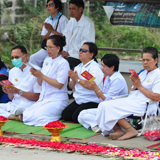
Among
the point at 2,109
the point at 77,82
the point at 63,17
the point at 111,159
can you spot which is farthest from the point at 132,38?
the point at 111,159

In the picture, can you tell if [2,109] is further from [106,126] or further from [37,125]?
[106,126]

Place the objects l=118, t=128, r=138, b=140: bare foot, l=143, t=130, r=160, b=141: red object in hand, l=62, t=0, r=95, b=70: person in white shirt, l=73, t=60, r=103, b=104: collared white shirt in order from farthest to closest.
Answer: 1. l=62, t=0, r=95, b=70: person in white shirt
2. l=73, t=60, r=103, b=104: collared white shirt
3. l=118, t=128, r=138, b=140: bare foot
4. l=143, t=130, r=160, b=141: red object in hand

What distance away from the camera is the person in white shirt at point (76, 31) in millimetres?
7441

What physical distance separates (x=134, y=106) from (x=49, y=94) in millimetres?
1643

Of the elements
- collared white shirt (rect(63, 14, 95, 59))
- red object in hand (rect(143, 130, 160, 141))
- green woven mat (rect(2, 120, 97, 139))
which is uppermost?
collared white shirt (rect(63, 14, 95, 59))

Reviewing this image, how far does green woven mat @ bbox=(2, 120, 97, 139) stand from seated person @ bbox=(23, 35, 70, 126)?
169 mm

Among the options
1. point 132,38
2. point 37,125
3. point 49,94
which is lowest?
point 37,125

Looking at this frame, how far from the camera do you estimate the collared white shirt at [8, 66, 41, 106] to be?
22.2ft

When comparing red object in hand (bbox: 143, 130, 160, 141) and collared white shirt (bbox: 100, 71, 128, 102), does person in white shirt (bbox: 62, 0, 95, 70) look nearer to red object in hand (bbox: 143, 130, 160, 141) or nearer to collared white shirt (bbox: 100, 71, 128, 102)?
collared white shirt (bbox: 100, 71, 128, 102)

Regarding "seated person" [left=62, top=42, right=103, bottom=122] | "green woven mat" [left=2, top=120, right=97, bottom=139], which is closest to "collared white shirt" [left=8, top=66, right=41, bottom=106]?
"green woven mat" [left=2, top=120, right=97, bottom=139]

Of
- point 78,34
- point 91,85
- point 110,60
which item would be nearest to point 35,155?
point 91,85

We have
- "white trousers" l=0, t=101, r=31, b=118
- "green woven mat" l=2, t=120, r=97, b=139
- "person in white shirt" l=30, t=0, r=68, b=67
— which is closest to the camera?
"green woven mat" l=2, t=120, r=97, b=139

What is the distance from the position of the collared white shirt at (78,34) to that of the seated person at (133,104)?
215 centimetres

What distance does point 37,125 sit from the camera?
250 inches
